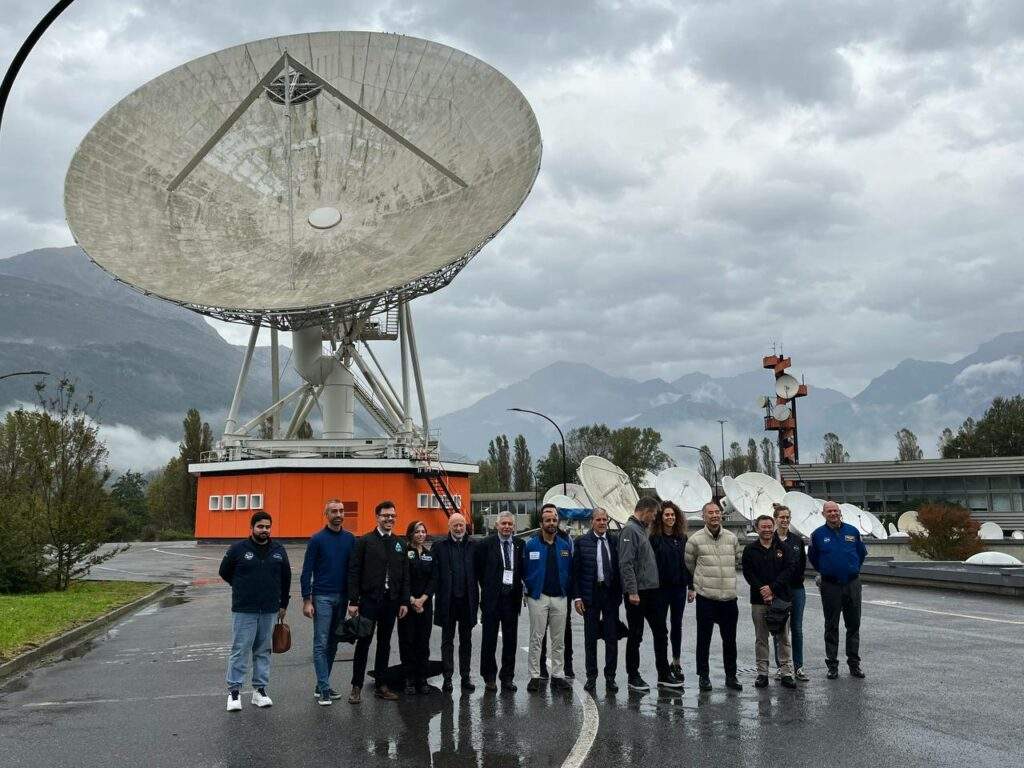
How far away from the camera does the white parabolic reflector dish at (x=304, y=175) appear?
3219cm

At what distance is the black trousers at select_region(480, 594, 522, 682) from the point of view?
31.5 feet

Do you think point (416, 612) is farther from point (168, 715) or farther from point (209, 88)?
point (209, 88)

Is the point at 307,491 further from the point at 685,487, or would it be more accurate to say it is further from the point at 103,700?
the point at 103,700

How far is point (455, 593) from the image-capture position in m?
9.66

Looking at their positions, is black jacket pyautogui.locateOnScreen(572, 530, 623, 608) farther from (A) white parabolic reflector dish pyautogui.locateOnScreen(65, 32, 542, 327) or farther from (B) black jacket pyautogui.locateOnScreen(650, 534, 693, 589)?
(A) white parabolic reflector dish pyautogui.locateOnScreen(65, 32, 542, 327)

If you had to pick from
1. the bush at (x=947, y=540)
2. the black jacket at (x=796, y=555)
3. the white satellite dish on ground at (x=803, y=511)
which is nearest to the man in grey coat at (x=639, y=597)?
the black jacket at (x=796, y=555)

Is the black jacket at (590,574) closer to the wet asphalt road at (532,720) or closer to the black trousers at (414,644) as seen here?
the wet asphalt road at (532,720)

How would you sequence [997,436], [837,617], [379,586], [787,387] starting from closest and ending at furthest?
[379,586], [837,617], [787,387], [997,436]

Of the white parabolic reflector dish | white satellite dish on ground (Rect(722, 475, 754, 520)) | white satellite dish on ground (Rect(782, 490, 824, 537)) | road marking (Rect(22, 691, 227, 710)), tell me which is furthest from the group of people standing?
white satellite dish on ground (Rect(722, 475, 754, 520))

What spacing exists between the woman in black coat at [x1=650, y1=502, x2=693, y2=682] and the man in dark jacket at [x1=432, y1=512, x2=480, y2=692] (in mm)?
2066

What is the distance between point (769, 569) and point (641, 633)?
1.62 metres

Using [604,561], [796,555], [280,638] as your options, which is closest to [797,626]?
[796,555]

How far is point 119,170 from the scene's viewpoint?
1316 inches

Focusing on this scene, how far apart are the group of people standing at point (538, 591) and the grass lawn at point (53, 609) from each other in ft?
17.0
